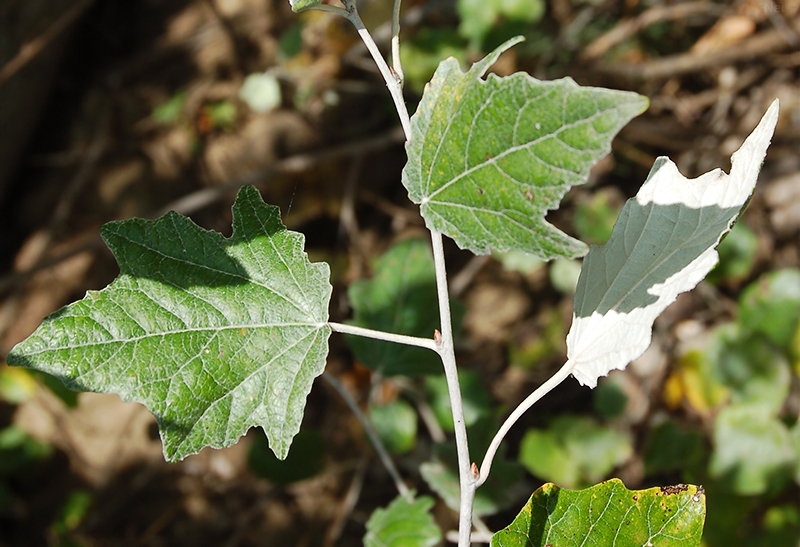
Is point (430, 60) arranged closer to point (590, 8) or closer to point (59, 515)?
point (590, 8)

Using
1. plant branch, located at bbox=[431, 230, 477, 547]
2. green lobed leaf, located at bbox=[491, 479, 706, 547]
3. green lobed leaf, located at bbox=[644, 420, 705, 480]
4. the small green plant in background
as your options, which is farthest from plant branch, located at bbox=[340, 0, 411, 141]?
green lobed leaf, located at bbox=[644, 420, 705, 480]

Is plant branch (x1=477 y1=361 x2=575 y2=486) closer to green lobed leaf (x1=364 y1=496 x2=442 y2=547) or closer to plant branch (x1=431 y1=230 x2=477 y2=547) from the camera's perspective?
plant branch (x1=431 y1=230 x2=477 y2=547)

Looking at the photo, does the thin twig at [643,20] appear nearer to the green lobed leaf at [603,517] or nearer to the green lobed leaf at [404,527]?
the green lobed leaf at [404,527]

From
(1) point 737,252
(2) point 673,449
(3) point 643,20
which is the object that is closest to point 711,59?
(3) point 643,20

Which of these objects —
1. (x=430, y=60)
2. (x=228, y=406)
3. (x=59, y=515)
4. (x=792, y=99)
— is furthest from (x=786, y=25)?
Answer: (x=59, y=515)

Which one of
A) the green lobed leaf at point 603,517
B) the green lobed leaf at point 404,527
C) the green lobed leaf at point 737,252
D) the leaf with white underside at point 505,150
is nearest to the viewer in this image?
the leaf with white underside at point 505,150

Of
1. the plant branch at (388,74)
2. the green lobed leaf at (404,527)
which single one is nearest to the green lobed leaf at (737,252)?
the green lobed leaf at (404,527)

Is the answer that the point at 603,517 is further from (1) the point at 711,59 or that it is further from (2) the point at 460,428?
(1) the point at 711,59
